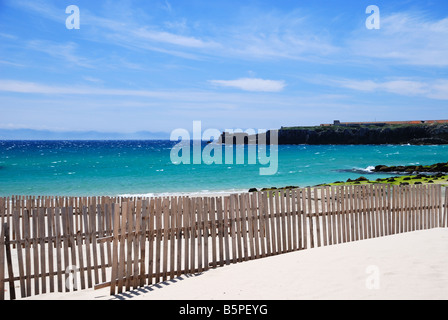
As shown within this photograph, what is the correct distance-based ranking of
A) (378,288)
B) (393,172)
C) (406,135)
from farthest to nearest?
(406,135)
(393,172)
(378,288)

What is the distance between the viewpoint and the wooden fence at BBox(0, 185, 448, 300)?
764cm

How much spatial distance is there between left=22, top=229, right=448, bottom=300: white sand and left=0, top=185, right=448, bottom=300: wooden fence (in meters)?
0.39

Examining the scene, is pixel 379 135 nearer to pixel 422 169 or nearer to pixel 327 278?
pixel 422 169

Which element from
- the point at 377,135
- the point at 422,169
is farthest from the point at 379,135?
the point at 422,169

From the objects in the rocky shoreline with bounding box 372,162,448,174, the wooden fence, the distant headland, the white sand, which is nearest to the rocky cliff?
the distant headland

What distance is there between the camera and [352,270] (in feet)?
24.7

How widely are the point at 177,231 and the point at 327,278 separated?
3.14 metres
